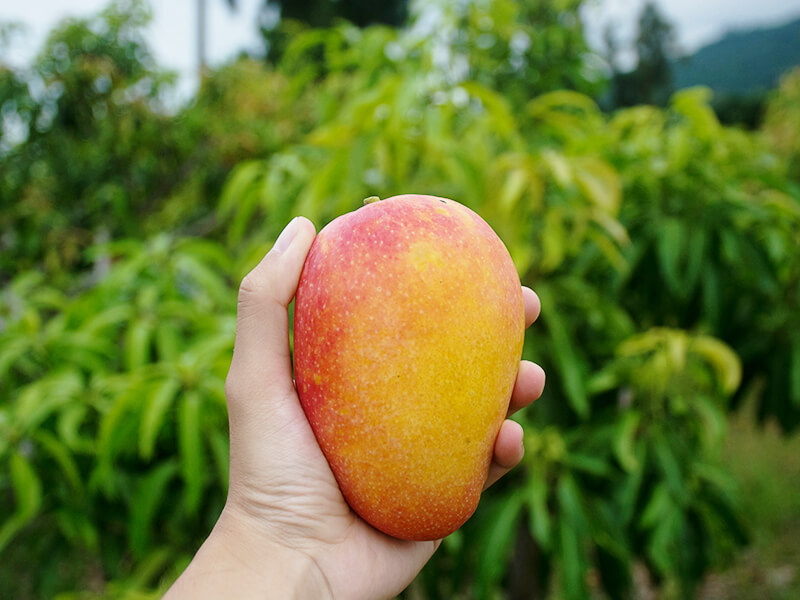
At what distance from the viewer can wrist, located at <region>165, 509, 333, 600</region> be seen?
2.76ft

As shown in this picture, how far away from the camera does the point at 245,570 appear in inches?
34.8

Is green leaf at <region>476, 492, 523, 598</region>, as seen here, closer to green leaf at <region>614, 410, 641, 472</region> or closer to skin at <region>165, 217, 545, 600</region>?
green leaf at <region>614, 410, 641, 472</region>

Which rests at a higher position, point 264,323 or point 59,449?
point 264,323

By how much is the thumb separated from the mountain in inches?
548

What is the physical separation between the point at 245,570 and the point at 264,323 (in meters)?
0.37

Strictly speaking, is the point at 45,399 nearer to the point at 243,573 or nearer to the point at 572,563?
the point at 243,573

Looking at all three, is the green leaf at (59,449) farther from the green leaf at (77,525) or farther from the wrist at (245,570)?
the wrist at (245,570)

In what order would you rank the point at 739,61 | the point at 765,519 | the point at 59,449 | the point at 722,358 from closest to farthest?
the point at 59,449, the point at 722,358, the point at 765,519, the point at 739,61

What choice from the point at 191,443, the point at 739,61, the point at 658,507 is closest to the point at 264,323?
the point at 191,443

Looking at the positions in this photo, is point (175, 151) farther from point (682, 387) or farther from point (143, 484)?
point (682, 387)

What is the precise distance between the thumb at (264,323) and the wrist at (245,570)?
0.71ft

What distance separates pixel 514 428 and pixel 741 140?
5.34ft

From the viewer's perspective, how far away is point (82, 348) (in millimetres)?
1580

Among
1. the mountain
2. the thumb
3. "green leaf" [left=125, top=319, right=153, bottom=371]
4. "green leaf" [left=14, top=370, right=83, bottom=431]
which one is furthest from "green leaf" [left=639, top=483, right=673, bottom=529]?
the mountain
